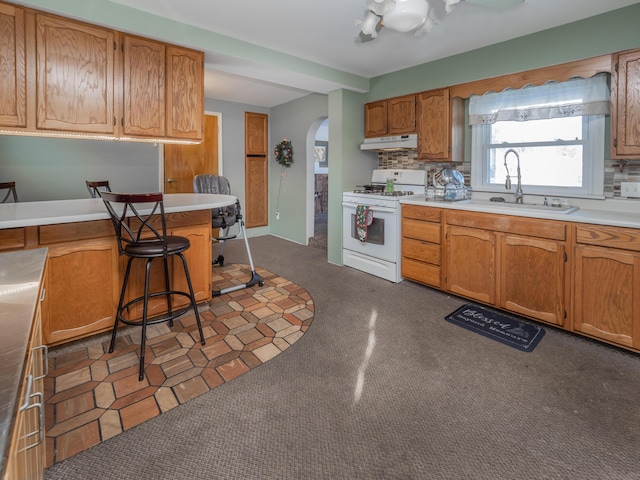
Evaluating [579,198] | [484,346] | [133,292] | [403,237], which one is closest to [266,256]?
[403,237]

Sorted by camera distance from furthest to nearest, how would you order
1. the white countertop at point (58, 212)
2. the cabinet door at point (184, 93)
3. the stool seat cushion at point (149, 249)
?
the cabinet door at point (184, 93)
the stool seat cushion at point (149, 249)
the white countertop at point (58, 212)

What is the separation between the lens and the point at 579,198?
9.79 ft

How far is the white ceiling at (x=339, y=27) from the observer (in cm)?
255

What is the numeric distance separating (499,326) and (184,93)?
3254 mm

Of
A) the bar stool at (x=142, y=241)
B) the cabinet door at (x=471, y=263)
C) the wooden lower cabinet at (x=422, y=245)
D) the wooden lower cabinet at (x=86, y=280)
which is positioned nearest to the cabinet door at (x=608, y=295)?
the cabinet door at (x=471, y=263)

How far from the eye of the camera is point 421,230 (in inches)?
140

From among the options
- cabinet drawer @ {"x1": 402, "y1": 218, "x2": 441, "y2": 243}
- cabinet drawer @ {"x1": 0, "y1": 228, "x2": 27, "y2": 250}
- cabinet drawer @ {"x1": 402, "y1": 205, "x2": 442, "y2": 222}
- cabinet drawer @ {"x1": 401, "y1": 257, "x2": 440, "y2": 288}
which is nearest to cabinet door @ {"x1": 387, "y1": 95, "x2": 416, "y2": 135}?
cabinet drawer @ {"x1": 402, "y1": 205, "x2": 442, "y2": 222}

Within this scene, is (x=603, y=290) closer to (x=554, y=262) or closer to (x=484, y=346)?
(x=554, y=262)

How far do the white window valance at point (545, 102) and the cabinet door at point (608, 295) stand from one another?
122 cm

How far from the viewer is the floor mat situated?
253cm

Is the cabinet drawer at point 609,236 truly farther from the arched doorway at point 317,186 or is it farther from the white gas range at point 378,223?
the arched doorway at point 317,186

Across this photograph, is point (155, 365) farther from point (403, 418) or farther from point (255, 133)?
point (255, 133)

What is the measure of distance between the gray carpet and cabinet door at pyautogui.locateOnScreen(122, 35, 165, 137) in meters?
2.15

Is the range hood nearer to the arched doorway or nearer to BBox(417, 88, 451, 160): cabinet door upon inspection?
BBox(417, 88, 451, 160): cabinet door
